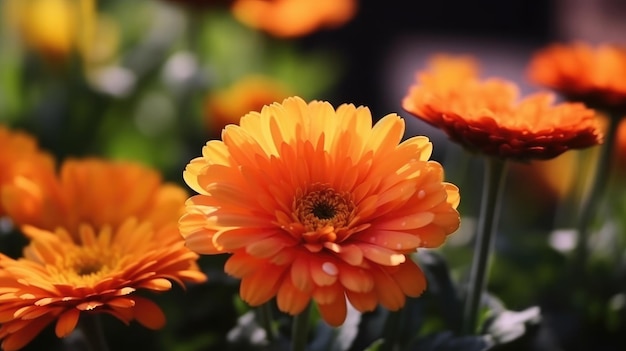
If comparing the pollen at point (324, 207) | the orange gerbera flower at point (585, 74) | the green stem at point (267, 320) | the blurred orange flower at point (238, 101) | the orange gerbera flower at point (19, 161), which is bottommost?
the green stem at point (267, 320)

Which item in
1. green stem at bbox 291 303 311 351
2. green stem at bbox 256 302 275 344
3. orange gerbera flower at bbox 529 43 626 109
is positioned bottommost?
green stem at bbox 256 302 275 344

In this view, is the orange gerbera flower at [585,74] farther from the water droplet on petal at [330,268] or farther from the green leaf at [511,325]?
the water droplet on petal at [330,268]

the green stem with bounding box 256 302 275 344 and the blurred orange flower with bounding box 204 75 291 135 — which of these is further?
the blurred orange flower with bounding box 204 75 291 135

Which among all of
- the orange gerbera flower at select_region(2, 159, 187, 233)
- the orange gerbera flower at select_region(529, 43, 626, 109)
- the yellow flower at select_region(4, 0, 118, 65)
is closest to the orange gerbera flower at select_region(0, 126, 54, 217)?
the orange gerbera flower at select_region(2, 159, 187, 233)

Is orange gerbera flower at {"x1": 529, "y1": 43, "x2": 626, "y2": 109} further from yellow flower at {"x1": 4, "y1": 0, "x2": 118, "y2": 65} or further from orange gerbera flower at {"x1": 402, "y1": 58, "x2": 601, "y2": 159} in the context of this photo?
yellow flower at {"x1": 4, "y1": 0, "x2": 118, "y2": 65}

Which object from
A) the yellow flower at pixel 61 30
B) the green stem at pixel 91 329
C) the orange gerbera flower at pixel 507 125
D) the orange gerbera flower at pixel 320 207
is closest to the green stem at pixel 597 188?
the orange gerbera flower at pixel 507 125

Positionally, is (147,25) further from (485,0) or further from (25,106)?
(485,0)

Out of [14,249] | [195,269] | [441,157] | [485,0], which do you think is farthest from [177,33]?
[485,0]
